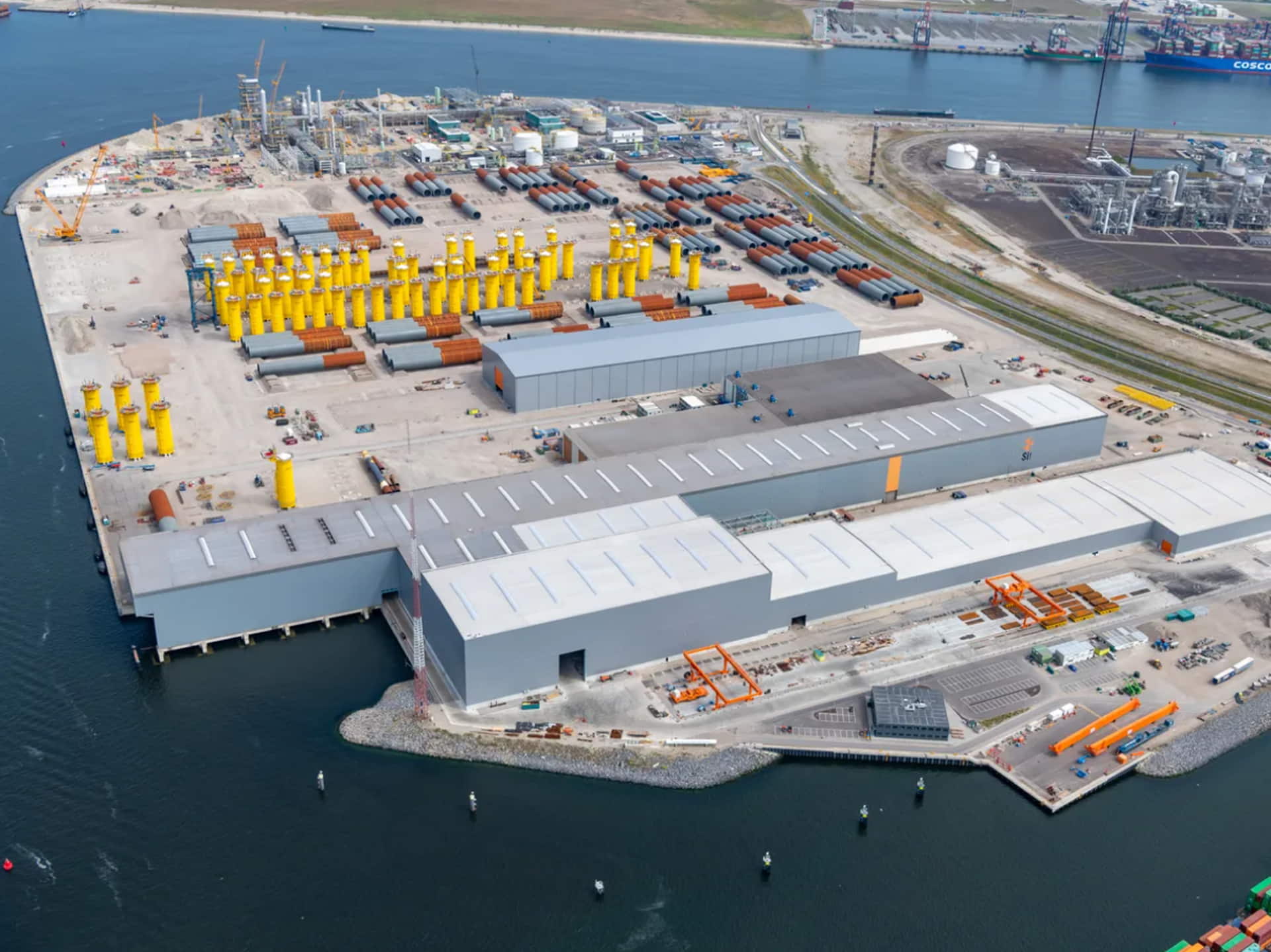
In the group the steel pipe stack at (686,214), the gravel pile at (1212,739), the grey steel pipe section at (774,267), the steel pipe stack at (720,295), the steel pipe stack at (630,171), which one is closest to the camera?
the gravel pile at (1212,739)

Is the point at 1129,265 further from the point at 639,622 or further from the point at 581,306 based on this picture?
the point at 639,622

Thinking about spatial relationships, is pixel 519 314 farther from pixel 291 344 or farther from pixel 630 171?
pixel 630 171

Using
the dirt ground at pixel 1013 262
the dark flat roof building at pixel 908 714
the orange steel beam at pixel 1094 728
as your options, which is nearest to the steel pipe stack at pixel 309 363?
the dark flat roof building at pixel 908 714

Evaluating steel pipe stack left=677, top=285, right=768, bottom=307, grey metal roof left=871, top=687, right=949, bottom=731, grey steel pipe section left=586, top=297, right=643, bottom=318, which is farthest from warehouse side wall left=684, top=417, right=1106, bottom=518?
steel pipe stack left=677, top=285, right=768, bottom=307

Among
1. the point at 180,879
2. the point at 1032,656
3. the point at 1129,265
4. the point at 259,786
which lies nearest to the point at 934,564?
the point at 1032,656

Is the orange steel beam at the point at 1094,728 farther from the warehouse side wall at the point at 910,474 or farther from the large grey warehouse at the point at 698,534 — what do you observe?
the warehouse side wall at the point at 910,474

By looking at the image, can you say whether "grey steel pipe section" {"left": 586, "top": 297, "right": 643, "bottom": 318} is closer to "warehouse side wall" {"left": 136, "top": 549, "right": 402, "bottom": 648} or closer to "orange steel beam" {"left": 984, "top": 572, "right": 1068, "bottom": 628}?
"warehouse side wall" {"left": 136, "top": 549, "right": 402, "bottom": 648}
